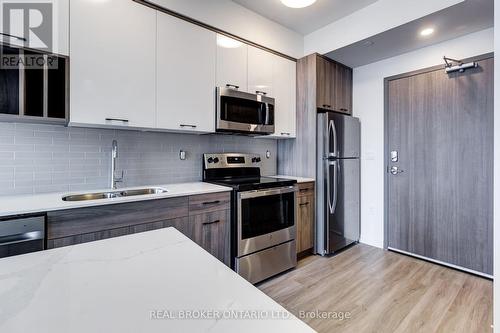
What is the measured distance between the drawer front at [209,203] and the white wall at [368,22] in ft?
6.87

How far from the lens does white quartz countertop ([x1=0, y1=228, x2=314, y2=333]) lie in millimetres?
497

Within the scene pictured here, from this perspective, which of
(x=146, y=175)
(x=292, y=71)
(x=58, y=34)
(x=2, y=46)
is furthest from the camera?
(x=292, y=71)

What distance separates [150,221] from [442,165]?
2.93m

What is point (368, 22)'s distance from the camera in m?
2.58

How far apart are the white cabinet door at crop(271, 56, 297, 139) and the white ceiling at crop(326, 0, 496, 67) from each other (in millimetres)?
499

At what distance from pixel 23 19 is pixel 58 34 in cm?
18

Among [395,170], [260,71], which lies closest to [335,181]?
[395,170]

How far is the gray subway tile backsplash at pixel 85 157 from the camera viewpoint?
6.01 feet

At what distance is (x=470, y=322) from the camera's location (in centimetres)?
184

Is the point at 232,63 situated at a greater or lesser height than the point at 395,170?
greater

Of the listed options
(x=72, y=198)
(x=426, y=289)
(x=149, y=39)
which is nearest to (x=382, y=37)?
(x=149, y=39)

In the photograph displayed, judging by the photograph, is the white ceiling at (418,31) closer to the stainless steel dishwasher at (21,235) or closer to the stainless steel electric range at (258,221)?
the stainless steel electric range at (258,221)

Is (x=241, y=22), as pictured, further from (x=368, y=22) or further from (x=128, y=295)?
(x=128, y=295)

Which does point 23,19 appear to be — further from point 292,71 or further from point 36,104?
point 292,71
